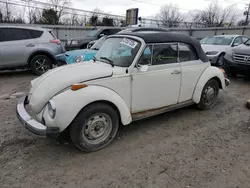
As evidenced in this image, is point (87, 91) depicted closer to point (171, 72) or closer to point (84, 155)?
point (84, 155)

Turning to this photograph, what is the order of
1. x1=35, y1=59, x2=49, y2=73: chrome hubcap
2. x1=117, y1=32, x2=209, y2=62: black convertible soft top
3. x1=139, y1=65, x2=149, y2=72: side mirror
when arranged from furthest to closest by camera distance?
1. x1=35, y1=59, x2=49, y2=73: chrome hubcap
2. x1=117, y1=32, x2=209, y2=62: black convertible soft top
3. x1=139, y1=65, x2=149, y2=72: side mirror

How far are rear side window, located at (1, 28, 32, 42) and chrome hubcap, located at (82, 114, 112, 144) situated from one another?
6225 mm

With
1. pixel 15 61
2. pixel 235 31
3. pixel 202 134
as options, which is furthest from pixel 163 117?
pixel 235 31

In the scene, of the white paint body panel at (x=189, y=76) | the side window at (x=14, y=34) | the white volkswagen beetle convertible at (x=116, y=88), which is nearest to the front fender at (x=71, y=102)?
the white volkswagen beetle convertible at (x=116, y=88)

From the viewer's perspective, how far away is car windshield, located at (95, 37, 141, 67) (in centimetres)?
357

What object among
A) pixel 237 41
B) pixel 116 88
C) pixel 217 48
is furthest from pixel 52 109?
pixel 237 41

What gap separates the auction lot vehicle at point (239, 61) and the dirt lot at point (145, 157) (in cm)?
311

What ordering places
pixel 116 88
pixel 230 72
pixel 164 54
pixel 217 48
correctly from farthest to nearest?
pixel 217 48
pixel 230 72
pixel 164 54
pixel 116 88

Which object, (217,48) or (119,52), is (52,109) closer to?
(119,52)

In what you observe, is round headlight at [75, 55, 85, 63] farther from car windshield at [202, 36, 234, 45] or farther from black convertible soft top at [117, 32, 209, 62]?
car windshield at [202, 36, 234, 45]

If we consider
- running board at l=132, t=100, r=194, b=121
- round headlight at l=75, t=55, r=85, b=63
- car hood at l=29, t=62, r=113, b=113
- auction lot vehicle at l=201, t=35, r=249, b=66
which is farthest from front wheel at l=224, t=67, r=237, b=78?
car hood at l=29, t=62, r=113, b=113

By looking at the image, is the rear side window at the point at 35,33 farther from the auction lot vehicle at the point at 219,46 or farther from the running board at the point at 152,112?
the auction lot vehicle at the point at 219,46

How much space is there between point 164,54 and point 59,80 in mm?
1996

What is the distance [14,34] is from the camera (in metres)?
7.72
